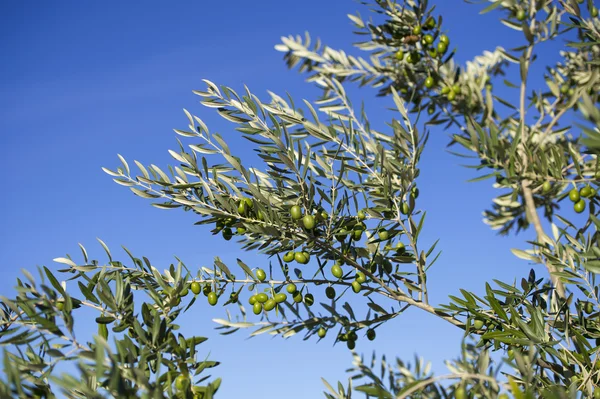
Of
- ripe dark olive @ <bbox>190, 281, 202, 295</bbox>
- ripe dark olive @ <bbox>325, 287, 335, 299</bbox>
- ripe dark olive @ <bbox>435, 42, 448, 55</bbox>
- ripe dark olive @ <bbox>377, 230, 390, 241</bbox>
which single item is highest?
ripe dark olive @ <bbox>435, 42, 448, 55</bbox>

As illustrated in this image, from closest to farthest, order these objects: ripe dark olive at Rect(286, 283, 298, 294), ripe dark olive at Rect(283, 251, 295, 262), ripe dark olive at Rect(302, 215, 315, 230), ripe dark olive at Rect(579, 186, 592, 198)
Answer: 1. ripe dark olive at Rect(302, 215, 315, 230)
2. ripe dark olive at Rect(283, 251, 295, 262)
3. ripe dark olive at Rect(286, 283, 298, 294)
4. ripe dark olive at Rect(579, 186, 592, 198)

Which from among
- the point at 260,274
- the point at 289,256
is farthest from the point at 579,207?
the point at 260,274

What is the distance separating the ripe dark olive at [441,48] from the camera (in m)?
4.35

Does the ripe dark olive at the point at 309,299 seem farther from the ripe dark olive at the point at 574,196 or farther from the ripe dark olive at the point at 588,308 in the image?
the ripe dark olive at the point at 574,196

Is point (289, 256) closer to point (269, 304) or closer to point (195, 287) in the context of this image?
point (269, 304)

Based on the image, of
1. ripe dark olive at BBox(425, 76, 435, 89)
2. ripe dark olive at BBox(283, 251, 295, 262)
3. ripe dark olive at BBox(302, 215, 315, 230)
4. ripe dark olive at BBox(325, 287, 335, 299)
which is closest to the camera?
ripe dark olive at BBox(302, 215, 315, 230)

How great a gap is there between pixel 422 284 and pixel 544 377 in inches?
30.7

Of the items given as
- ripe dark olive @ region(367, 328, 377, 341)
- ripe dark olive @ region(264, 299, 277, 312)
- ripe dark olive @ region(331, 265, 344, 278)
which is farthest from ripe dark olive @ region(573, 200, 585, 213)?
ripe dark olive @ region(264, 299, 277, 312)

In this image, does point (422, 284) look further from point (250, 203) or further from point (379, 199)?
point (250, 203)

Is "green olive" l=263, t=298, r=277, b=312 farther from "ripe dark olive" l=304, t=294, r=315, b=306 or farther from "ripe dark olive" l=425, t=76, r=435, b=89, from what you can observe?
"ripe dark olive" l=425, t=76, r=435, b=89

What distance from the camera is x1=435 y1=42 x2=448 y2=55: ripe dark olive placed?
4348mm

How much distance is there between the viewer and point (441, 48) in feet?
14.3

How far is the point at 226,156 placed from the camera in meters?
2.64

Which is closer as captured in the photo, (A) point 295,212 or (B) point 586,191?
(A) point 295,212
